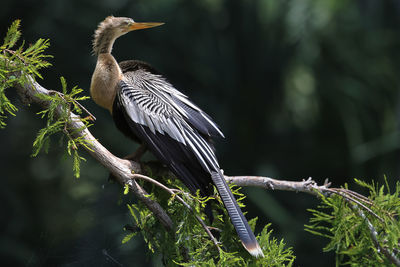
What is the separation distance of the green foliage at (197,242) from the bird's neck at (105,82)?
1.71ft

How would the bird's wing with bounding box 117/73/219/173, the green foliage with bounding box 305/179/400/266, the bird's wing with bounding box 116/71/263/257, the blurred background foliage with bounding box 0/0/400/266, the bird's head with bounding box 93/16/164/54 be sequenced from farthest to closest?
the blurred background foliage with bounding box 0/0/400/266
the bird's head with bounding box 93/16/164/54
the bird's wing with bounding box 117/73/219/173
the bird's wing with bounding box 116/71/263/257
the green foliage with bounding box 305/179/400/266

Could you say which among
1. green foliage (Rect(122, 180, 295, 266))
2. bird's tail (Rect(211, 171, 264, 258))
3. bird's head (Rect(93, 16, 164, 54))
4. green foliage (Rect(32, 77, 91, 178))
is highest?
bird's head (Rect(93, 16, 164, 54))

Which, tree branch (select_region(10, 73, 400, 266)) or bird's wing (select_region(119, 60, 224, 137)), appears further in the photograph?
bird's wing (select_region(119, 60, 224, 137))

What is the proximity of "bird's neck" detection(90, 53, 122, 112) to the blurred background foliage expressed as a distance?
2640 millimetres

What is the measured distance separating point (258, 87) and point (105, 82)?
12.6ft

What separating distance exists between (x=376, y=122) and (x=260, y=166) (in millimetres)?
1501

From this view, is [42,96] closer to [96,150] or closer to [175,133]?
[96,150]

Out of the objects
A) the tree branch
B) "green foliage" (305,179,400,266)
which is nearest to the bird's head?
the tree branch

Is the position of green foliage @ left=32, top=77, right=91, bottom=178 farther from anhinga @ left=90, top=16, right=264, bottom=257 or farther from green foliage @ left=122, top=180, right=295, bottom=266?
anhinga @ left=90, top=16, right=264, bottom=257

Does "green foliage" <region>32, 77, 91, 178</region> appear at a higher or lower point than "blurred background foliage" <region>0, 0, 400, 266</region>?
higher

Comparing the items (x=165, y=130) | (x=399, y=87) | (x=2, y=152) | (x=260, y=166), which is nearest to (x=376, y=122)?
(x=399, y=87)

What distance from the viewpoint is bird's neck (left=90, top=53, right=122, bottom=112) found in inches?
72.1

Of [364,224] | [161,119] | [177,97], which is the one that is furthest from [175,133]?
[364,224]

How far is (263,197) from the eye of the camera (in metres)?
5.04
